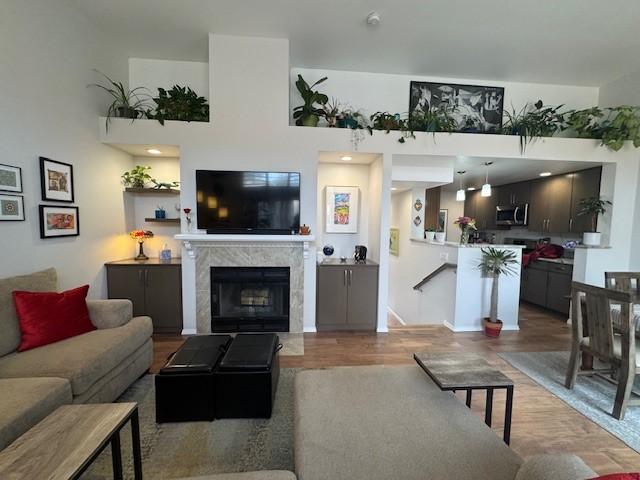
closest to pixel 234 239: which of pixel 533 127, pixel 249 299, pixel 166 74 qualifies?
pixel 249 299

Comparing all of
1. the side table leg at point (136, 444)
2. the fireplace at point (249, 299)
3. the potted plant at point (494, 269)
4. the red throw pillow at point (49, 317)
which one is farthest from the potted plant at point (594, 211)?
the red throw pillow at point (49, 317)

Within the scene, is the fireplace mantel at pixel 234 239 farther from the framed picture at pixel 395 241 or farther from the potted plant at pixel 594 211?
the potted plant at pixel 594 211

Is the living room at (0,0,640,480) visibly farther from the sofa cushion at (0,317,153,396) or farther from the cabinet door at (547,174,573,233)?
the cabinet door at (547,174,573,233)

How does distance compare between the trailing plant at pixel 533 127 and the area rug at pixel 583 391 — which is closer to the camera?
the area rug at pixel 583 391

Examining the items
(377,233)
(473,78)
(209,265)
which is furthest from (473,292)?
(209,265)

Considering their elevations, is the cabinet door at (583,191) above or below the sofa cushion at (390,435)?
above

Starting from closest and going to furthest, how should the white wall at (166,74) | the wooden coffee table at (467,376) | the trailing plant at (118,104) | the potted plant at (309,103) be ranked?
1. the wooden coffee table at (467,376)
2. the trailing plant at (118,104)
3. the potted plant at (309,103)
4. the white wall at (166,74)

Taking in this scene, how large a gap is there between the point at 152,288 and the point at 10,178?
1.71m

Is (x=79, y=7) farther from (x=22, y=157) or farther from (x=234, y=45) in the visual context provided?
(x=22, y=157)

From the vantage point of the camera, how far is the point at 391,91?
421cm

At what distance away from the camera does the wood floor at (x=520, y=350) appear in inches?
71.6

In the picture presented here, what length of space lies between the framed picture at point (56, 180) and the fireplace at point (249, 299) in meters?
1.66

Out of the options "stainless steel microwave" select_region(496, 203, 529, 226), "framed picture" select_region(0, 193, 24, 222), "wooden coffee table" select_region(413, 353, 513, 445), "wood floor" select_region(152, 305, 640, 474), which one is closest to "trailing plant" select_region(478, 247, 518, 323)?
"wood floor" select_region(152, 305, 640, 474)

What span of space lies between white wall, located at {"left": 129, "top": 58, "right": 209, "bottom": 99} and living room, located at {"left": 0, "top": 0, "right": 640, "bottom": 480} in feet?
0.08
